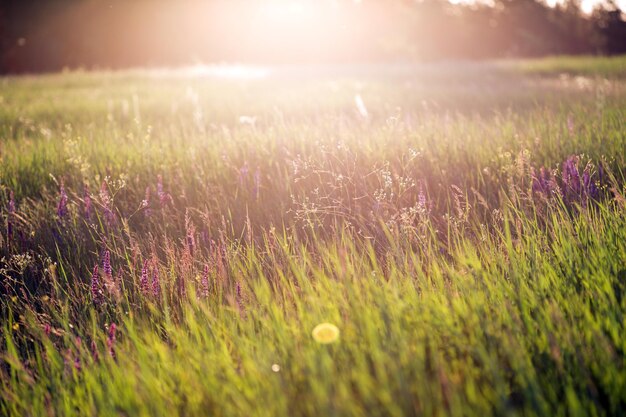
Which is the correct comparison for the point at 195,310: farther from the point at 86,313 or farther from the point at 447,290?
the point at 447,290

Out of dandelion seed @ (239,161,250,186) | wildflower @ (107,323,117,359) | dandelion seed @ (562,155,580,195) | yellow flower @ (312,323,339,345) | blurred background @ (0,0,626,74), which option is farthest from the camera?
blurred background @ (0,0,626,74)

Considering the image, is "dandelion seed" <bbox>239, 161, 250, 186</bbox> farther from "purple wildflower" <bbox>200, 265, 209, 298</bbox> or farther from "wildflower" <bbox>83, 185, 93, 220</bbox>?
"purple wildflower" <bbox>200, 265, 209, 298</bbox>

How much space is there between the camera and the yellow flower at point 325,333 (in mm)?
1352

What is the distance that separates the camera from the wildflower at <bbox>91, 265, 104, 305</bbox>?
75.6 inches

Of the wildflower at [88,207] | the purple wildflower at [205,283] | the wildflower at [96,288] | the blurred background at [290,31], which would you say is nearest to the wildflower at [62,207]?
the wildflower at [88,207]

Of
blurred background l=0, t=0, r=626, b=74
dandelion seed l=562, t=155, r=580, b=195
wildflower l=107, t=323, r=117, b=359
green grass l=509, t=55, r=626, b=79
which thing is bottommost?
wildflower l=107, t=323, r=117, b=359

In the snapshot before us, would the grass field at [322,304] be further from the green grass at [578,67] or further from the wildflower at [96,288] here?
the green grass at [578,67]

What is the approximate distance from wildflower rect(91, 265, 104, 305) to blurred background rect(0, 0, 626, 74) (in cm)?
3267

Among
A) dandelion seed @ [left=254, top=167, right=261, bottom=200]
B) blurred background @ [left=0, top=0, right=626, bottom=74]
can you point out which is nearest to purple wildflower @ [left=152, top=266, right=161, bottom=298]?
dandelion seed @ [left=254, top=167, right=261, bottom=200]

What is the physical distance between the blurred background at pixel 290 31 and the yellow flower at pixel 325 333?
33048 millimetres

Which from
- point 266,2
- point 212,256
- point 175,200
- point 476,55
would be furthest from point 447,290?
point 266,2

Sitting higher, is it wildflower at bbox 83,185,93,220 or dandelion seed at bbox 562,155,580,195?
wildflower at bbox 83,185,93,220

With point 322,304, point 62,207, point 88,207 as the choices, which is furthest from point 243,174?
point 322,304

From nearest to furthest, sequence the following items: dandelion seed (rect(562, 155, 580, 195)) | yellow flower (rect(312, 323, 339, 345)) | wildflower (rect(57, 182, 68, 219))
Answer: yellow flower (rect(312, 323, 339, 345)), dandelion seed (rect(562, 155, 580, 195)), wildflower (rect(57, 182, 68, 219))
